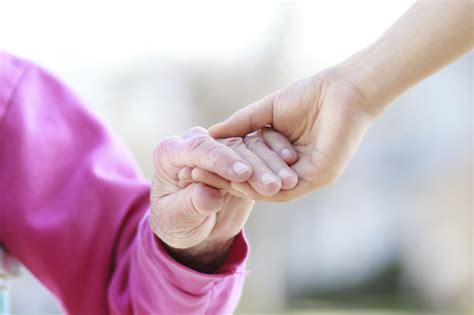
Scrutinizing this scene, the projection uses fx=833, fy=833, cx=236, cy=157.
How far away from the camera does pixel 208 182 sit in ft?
2.71

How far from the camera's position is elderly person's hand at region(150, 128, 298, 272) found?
2.61 ft

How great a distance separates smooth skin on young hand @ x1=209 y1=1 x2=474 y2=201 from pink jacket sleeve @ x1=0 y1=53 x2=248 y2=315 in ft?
0.61

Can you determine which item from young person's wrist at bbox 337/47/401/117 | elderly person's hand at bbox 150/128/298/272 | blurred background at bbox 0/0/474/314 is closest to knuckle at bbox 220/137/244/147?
elderly person's hand at bbox 150/128/298/272

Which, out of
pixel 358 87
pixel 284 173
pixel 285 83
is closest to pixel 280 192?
pixel 284 173

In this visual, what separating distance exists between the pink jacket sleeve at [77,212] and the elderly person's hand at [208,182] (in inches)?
1.9

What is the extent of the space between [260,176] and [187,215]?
0.37ft

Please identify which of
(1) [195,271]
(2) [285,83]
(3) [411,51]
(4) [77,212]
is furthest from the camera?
(2) [285,83]

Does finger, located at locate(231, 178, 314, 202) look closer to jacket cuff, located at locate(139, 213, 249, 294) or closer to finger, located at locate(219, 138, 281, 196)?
finger, located at locate(219, 138, 281, 196)

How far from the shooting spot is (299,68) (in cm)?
605

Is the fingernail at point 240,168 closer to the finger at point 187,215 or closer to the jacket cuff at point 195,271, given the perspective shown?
the finger at point 187,215

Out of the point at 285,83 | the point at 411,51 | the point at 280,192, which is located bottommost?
the point at 285,83

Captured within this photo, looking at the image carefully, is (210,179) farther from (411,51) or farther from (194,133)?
(411,51)

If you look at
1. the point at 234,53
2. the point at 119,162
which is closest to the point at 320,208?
the point at 234,53

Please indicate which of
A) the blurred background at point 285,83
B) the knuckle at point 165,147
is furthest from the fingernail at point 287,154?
the blurred background at point 285,83
